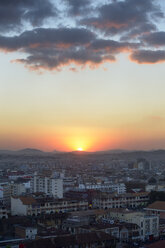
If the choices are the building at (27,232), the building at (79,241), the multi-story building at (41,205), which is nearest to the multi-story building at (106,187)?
the multi-story building at (41,205)

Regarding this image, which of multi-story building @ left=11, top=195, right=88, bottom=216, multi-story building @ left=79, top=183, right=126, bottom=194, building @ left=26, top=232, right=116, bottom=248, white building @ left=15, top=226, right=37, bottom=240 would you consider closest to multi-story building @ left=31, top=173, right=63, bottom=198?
multi-story building @ left=79, top=183, right=126, bottom=194

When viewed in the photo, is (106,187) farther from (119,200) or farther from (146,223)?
(146,223)

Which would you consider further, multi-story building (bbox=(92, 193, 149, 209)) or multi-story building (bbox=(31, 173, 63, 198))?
multi-story building (bbox=(31, 173, 63, 198))

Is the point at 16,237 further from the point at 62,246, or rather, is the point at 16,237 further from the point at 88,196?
the point at 88,196

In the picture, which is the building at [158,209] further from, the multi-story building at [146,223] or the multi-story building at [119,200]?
the multi-story building at [119,200]

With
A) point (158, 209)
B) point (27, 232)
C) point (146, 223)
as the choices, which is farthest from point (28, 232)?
point (158, 209)

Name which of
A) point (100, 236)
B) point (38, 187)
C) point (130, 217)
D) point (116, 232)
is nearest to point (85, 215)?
point (130, 217)

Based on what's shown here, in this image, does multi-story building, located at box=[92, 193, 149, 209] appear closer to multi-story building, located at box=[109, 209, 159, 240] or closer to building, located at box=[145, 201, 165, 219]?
building, located at box=[145, 201, 165, 219]
